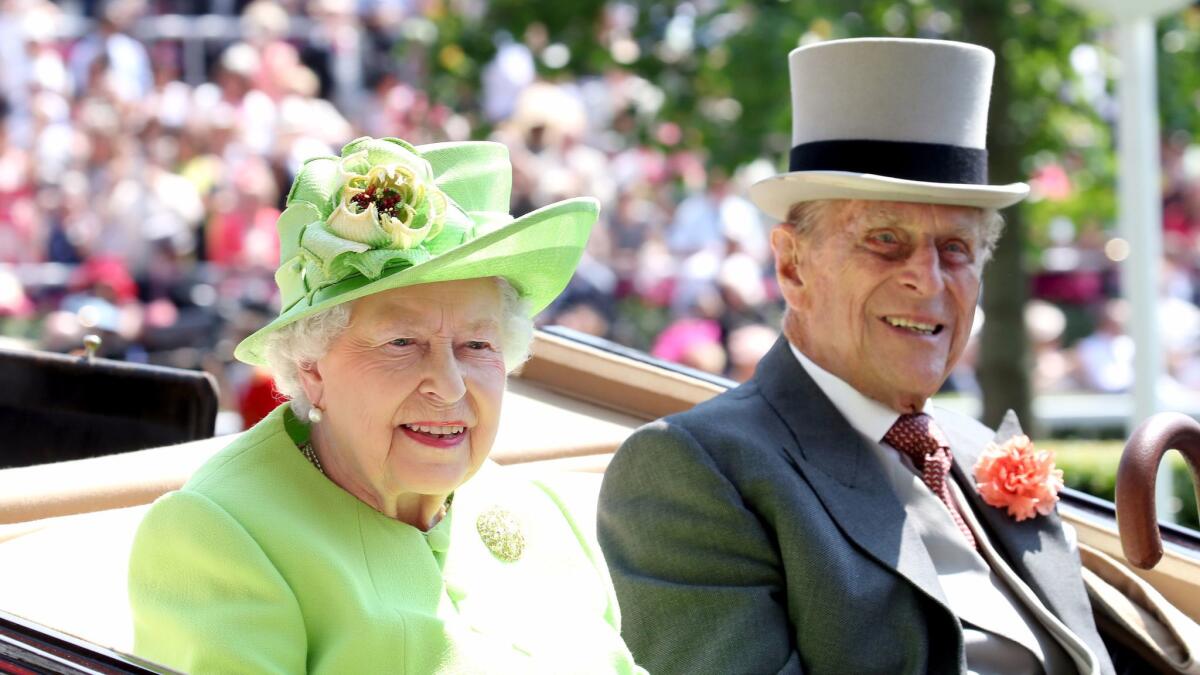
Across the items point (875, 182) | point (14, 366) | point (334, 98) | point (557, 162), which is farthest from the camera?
point (334, 98)

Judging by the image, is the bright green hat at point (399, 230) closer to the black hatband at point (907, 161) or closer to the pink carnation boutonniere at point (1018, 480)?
the black hatband at point (907, 161)

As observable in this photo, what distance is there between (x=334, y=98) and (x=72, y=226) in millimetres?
1901

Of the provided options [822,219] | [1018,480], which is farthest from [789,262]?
[1018,480]

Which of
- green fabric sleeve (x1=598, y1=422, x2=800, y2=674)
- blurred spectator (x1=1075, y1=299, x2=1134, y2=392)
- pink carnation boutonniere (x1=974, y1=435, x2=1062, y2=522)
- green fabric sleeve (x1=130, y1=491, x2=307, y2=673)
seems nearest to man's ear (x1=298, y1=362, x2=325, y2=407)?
green fabric sleeve (x1=130, y1=491, x2=307, y2=673)

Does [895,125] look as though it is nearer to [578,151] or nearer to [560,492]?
[560,492]

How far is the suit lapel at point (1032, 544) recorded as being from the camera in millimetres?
2908

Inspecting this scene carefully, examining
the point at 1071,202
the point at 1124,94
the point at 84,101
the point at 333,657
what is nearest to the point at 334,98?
the point at 84,101

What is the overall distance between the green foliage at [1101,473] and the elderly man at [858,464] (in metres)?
3.76

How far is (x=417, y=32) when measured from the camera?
782 cm

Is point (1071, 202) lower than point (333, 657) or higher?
lower

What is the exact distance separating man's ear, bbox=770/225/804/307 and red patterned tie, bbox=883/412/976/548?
281 millimetres

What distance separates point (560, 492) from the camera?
8.79 feet

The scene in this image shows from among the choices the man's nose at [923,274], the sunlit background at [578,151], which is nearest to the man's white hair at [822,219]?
the man's nose at [923,274]

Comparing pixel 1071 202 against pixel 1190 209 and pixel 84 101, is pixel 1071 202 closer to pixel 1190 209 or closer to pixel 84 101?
pixel 1190 209
